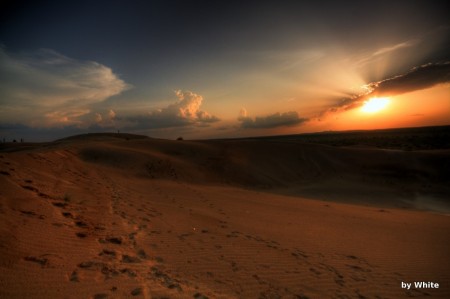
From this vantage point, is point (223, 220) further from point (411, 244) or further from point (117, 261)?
point (411, 244)

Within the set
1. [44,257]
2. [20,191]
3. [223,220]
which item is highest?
[20,191]

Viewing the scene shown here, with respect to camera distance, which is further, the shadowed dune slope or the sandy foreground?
the shadowed dune slope

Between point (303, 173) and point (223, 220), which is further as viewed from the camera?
point (303, 173)

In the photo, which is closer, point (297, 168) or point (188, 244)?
point (188, 244)

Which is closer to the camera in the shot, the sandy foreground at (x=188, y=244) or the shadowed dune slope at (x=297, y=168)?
the sandy foreground at (x=188, y=244)

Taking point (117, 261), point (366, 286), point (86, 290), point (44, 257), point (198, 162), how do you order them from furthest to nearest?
1. point (198, 162)
2. point (366, 286)
3. point (117, 261)
4. point (44, 257)
5. point (86, 290)

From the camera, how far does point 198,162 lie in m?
20.1

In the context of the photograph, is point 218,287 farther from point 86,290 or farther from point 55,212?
point 55,212

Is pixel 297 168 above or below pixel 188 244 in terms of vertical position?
below

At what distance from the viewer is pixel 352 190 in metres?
18.1

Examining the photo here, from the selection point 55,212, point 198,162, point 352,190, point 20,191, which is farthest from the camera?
point 198,162

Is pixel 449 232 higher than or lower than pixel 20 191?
lower

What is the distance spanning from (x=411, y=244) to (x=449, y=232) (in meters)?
2.74

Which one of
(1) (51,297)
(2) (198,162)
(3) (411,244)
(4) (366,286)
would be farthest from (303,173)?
(1) (51,297)
